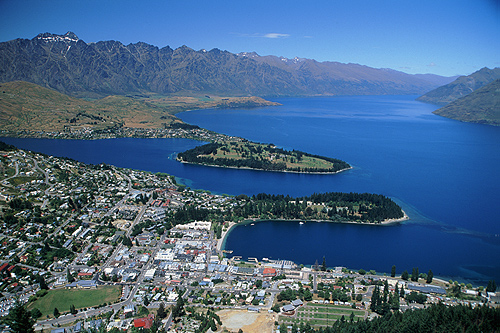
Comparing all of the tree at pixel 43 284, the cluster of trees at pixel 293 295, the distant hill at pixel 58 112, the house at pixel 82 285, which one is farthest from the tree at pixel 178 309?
the distant hill at pixel 58 112

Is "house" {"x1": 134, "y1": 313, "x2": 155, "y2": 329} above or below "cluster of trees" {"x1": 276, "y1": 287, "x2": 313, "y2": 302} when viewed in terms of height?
below

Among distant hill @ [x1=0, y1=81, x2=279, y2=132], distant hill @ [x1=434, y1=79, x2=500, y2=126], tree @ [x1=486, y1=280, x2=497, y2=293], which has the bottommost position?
tree @ [x1=486, y1=280, x2=497, y2=293]

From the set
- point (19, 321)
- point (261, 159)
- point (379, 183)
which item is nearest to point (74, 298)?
point (19, 321)

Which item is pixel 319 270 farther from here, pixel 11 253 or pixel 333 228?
pixel 11 253

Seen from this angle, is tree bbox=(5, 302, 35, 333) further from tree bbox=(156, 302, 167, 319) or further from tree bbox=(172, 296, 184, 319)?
tree bbox=(172, 296, 184, 319)

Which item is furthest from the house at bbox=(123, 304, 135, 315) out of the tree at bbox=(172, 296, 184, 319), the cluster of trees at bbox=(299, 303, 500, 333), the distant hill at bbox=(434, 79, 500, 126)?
the distant hill at bbox=(434, 79, 500, 126)

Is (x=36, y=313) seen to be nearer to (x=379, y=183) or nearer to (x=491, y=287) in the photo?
(x=491, y=287)

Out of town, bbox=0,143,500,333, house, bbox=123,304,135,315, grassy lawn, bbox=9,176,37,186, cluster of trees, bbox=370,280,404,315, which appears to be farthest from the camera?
grassy lawn, bbox=9,176,37,186

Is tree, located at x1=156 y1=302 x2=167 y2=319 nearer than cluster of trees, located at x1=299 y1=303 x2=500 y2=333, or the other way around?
cluster of trees, located at x1=299 y1=303 x2=500 y2=333
